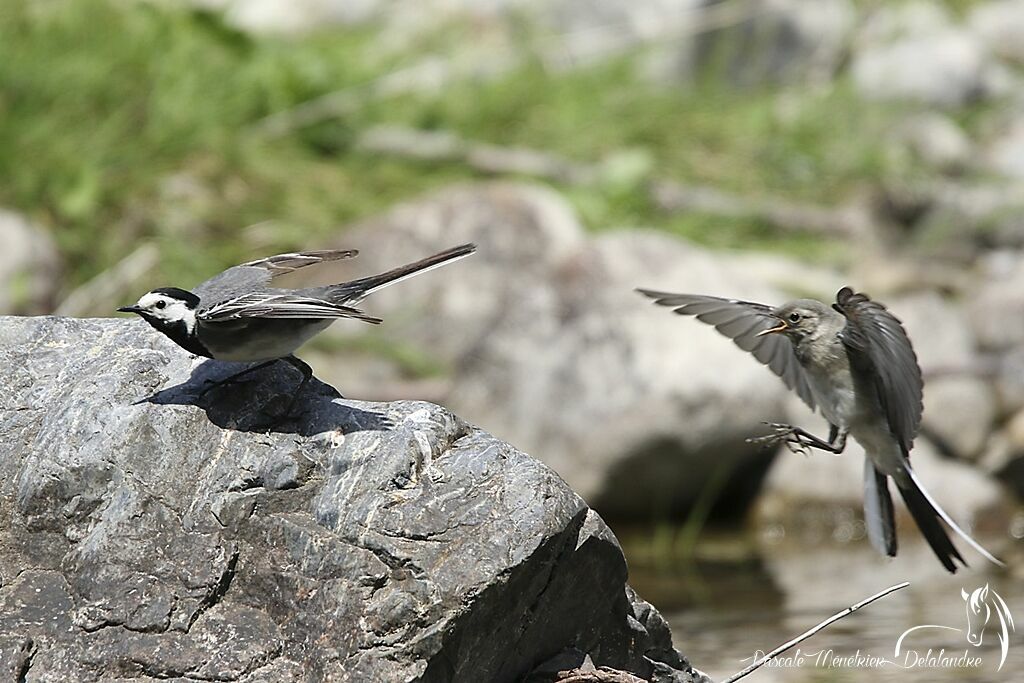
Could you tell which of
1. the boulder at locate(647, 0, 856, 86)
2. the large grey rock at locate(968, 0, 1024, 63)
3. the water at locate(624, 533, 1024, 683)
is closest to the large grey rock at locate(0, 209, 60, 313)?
the water at locate(624, 533, 1024, 683)

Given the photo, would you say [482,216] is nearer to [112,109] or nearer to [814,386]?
[112,109]

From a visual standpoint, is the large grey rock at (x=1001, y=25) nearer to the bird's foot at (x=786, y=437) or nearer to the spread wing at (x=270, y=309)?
the bird's foot at (x=786, y=437)

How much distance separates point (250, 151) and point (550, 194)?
206 cm

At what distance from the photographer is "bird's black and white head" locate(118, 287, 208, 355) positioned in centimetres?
359

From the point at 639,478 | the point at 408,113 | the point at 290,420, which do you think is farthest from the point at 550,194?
the point at 290,420

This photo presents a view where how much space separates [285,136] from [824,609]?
A: 5.60m

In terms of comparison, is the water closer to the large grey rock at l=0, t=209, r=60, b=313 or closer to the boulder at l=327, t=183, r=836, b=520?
the boulder at l=327, t=183, r=836, b=520

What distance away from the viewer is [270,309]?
3521 mm

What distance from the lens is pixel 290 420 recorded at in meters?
3.67

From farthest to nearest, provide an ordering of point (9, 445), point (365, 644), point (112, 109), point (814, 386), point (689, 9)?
point (689, 9) → point (112, 109) → point (814, 386) → point (9, 445) → point (365, 644)

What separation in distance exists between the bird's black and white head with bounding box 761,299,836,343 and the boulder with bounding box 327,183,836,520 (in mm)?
2863

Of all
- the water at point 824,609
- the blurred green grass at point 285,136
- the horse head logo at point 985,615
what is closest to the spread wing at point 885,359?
the water at point 824,609

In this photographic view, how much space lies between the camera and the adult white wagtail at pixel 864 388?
439 cm

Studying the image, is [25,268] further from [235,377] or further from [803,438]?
[803,438]
